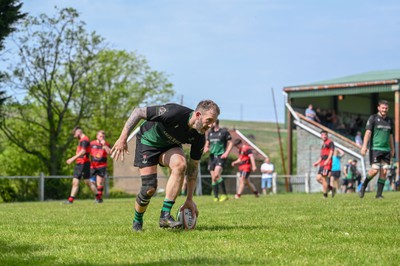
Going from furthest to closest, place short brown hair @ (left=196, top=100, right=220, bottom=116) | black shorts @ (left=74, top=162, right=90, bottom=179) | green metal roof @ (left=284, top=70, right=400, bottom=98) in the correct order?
green metal roof @ (left=284, top=70, right=400, bottom=98)
black shorts @ (left=74, top=162, right=90, bottom=179)
short brown hair @ (left=196, top=100, right=220, bottom=116)

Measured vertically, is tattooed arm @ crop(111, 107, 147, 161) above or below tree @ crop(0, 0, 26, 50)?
below

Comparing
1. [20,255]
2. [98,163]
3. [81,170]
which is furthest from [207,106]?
[98,163]

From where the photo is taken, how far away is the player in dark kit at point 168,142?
913 cm

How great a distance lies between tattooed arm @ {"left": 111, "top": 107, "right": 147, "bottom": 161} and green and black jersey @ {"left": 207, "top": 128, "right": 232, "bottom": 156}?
44.5 ft

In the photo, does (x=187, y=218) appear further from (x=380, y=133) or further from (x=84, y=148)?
(x=84, y=148)

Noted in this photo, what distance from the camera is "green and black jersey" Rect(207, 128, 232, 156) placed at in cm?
2281

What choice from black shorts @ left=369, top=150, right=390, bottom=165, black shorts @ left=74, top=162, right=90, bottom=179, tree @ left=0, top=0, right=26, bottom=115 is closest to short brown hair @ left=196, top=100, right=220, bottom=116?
black shorts @ left=369, top=150, right=390, bottom=165

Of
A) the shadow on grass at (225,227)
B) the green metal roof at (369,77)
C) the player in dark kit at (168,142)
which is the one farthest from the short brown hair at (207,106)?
the green metal roof at (369,77)

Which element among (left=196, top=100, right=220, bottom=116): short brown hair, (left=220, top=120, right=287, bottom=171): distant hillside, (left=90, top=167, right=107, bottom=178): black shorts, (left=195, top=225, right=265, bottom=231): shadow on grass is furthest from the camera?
(left=220, top=120, right=287, bottom=171): distant hillside

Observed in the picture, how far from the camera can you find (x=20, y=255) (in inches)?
291

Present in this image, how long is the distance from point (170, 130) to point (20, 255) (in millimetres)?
2723

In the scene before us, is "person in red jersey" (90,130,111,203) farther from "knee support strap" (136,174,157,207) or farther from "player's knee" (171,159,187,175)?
"player's knee" (171,159,187,175)

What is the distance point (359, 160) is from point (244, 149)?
67.3 feet

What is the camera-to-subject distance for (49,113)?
48156 millimetres
